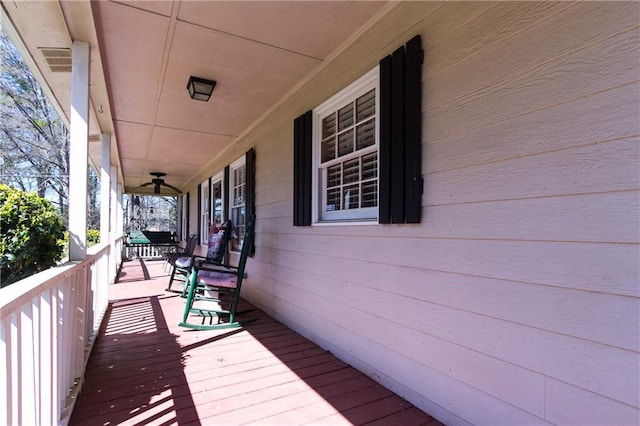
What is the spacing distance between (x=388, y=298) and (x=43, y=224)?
2.75 m

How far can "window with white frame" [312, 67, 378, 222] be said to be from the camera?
245 cm

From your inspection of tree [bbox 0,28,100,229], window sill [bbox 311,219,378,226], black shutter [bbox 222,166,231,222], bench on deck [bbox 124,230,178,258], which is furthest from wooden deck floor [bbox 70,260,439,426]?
bench on deck [bbox 124,230,178,258]

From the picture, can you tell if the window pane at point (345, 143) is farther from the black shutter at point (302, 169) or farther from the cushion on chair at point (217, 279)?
the cushion on chair at point (217, 279)

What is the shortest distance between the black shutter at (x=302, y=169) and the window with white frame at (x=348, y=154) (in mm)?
65

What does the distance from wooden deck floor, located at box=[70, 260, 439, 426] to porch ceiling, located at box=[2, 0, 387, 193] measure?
228 cm

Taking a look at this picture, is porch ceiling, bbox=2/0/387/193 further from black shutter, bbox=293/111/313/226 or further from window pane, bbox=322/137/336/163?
window pane, bbox=322/137/336/163

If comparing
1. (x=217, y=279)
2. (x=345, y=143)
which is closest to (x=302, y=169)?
(x=345, y=143)

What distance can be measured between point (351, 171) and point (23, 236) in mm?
2565

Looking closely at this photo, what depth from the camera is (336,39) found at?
8.26ft

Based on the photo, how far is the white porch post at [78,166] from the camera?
6.98ft

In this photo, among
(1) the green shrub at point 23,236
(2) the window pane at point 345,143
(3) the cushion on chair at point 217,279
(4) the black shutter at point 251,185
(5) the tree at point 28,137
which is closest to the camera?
(1) the green shrub at point 23,236

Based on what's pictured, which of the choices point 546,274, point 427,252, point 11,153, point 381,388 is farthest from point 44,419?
point 11,153

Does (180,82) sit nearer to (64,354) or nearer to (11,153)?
(64,354)

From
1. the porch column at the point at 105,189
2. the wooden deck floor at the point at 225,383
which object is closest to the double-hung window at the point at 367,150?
the wooden deck floor at the point at 225,383
